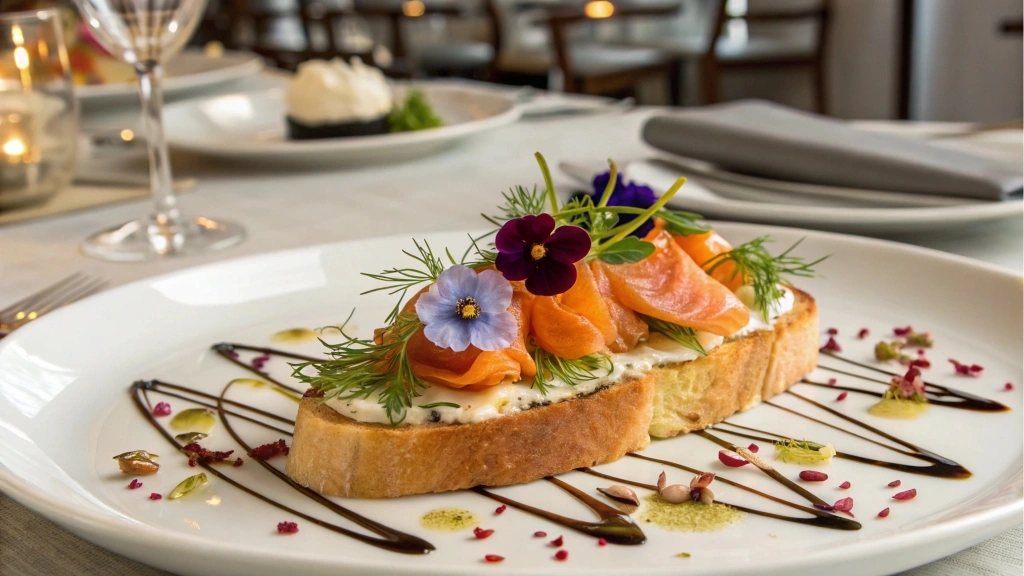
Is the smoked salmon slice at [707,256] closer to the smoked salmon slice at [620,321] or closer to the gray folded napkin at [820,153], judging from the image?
the smoked salmon slice at [620,321]

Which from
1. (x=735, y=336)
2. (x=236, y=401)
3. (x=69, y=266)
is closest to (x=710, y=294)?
(x=735, y=336)

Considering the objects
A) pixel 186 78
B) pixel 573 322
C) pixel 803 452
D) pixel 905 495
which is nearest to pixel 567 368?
pixel 573 322

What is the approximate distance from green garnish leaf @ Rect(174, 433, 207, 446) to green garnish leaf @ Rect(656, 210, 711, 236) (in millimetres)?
682

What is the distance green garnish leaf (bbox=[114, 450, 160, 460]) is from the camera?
3.66 ft

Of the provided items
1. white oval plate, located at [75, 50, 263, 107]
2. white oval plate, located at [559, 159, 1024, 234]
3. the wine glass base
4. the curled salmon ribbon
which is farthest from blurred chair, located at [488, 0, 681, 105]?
the curled salmon ribbon

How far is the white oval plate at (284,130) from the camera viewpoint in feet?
8.56

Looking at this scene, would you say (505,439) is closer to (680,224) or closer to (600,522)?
(600,522)

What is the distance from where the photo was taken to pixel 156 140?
6.76 feet

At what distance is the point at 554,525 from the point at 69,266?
4.48ft

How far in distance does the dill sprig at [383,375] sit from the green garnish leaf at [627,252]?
0.27m

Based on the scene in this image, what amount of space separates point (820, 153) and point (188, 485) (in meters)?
1.45

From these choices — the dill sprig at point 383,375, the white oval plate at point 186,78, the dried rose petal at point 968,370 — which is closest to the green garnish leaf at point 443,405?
the dill sprig at point 383,375

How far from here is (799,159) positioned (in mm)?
2023

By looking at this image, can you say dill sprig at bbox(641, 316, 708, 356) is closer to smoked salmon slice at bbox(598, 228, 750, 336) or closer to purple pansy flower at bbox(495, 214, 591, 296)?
smoked salmon slice at bbox(598, 228, 750, 336)
